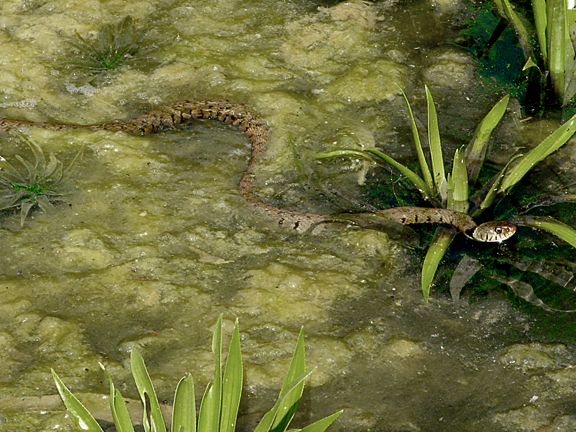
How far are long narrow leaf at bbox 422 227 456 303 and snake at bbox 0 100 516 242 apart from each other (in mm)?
126

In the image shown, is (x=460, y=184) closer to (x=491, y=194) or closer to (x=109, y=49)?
(x=491, y=194)

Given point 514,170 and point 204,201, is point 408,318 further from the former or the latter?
point 204,201

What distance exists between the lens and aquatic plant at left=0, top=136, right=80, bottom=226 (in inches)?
168

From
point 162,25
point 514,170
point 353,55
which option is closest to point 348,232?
point 514,170

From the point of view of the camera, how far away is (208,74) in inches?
219

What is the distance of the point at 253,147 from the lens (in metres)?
4.89

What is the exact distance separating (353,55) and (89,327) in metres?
3.49

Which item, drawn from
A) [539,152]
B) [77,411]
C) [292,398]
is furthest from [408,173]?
[77,411]

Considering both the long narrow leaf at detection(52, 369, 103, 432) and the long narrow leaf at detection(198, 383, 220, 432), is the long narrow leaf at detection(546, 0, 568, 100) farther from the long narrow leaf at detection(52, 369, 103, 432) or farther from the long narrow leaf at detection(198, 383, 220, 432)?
the long narrow leaf at detection(52, 369, 103, 432)

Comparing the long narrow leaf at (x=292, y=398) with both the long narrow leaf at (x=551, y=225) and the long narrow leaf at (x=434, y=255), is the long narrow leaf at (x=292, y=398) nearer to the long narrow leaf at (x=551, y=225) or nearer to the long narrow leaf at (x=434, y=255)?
the long narrow leaf at (x=434, y=255)

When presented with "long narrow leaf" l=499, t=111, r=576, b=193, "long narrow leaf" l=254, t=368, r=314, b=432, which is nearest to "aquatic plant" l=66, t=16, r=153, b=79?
"long narrow leaf" l=499, t=111, r=576, b=193

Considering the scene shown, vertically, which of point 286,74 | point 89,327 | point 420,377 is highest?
point 286,74

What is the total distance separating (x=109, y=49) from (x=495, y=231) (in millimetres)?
3784

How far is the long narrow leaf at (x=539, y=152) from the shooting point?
3.96 m
